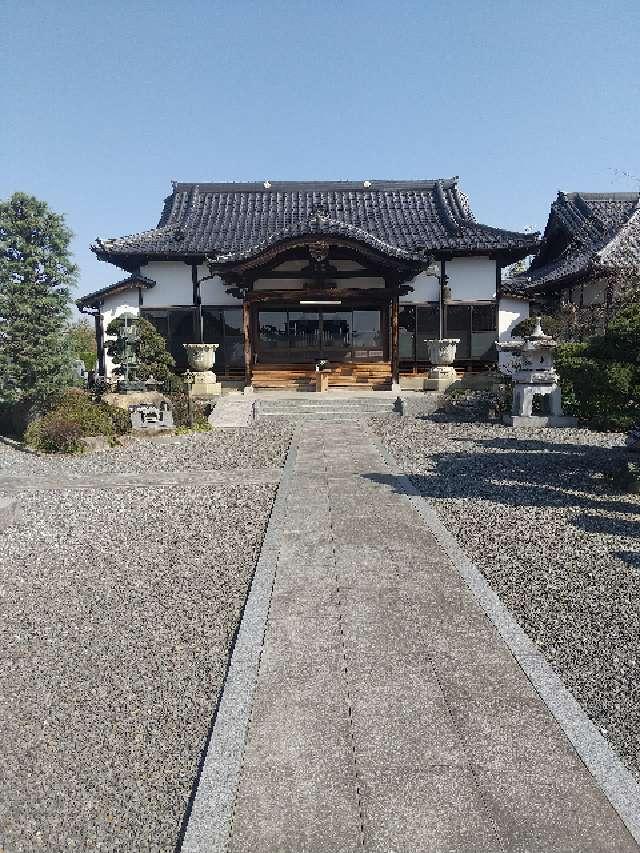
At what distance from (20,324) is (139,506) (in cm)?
922

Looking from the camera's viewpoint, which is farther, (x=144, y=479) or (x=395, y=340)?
(x=395, y=340)

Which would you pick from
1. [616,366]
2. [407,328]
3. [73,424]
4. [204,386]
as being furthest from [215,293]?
[616,366]

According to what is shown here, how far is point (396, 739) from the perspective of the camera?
3.34 metres

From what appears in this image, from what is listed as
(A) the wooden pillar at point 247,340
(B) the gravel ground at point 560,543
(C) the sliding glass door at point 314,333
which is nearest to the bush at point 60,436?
(B) the gravel ground at point 560,543

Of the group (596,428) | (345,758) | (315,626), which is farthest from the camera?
(596,428)

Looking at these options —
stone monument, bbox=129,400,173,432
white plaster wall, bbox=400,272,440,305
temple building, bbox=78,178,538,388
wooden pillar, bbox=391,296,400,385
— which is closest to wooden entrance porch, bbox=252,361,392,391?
temple building, bbox=78,178,538,388

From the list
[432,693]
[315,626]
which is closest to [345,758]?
[432,693]

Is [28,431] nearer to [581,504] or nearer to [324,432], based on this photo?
[324,432]

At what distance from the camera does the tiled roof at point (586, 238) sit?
17.3 meters

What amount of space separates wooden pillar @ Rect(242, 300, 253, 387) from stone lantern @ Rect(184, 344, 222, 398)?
3.63ft

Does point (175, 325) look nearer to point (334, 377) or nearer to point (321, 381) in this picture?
point (321, 381)

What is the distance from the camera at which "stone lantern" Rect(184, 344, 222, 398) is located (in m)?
19.6

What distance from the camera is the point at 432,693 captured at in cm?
379

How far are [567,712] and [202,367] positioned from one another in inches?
696
